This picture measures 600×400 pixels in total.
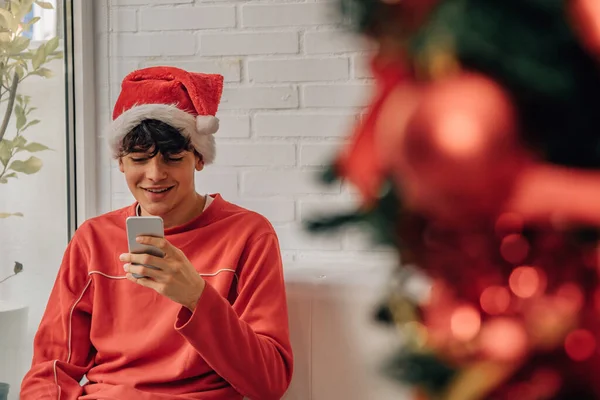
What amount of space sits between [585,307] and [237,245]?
1490 millimetres

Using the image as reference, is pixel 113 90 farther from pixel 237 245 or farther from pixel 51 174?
pixel 237 245

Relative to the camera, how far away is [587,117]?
0.24 metres

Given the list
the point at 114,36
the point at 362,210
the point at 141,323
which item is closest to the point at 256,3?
the point at 114,36

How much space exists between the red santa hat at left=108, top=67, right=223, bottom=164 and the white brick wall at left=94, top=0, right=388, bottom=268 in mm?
316

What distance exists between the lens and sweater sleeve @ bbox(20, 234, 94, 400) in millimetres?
1684

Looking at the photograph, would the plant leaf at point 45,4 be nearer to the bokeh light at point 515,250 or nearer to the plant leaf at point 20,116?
the plant leaf at point 20,116

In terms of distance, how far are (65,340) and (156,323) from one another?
219 millimetres

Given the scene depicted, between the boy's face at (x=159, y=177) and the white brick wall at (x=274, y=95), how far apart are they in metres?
0.36

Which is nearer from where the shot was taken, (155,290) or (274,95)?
(155,290)

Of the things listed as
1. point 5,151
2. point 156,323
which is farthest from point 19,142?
point 156,323

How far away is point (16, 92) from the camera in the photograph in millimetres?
1969

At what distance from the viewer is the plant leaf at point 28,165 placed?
1.97 m

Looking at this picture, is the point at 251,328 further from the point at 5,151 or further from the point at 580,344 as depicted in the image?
the point at 580,344

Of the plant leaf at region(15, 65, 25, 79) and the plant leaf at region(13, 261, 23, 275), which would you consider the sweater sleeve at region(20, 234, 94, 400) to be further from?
the plant leaf at region(15, 65, 25, 79)
